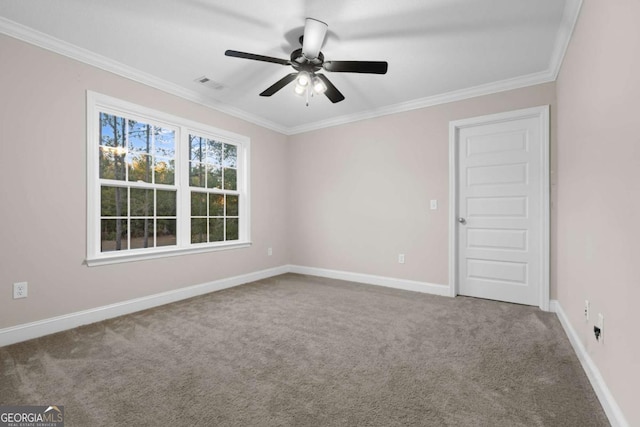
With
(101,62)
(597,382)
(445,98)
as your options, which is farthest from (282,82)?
(597,382)

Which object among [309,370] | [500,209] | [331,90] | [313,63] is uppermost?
[313,63]

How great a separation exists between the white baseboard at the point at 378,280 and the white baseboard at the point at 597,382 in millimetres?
1397

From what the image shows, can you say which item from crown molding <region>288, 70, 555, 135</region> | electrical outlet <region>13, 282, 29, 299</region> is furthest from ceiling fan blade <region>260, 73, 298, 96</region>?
electrical outlet <region>13, 282, 29, 299</region>

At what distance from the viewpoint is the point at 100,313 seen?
2873mm

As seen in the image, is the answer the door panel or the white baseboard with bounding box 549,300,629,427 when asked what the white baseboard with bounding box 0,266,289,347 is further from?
the white baseboard with bounding box 549,300,629,427

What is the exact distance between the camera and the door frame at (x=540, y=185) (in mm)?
3166

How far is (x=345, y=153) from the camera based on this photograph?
4.64 m

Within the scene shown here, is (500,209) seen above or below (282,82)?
below

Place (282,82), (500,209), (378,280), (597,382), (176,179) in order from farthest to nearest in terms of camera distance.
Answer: (378,280)
(176,179)
(500,209)
(282,82)
(597,382)

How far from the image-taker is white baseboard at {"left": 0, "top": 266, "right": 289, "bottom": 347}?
2.40m

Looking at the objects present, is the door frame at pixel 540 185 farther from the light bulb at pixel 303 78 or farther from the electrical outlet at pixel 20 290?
the electrical outlet at pixel 20 290

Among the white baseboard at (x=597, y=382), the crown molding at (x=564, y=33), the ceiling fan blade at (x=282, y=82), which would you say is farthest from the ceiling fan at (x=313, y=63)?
the white baseboard at (x=597, y=382)

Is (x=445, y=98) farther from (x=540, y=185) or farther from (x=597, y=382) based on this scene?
(x=597, y=382)

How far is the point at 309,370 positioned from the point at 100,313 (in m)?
2.26
